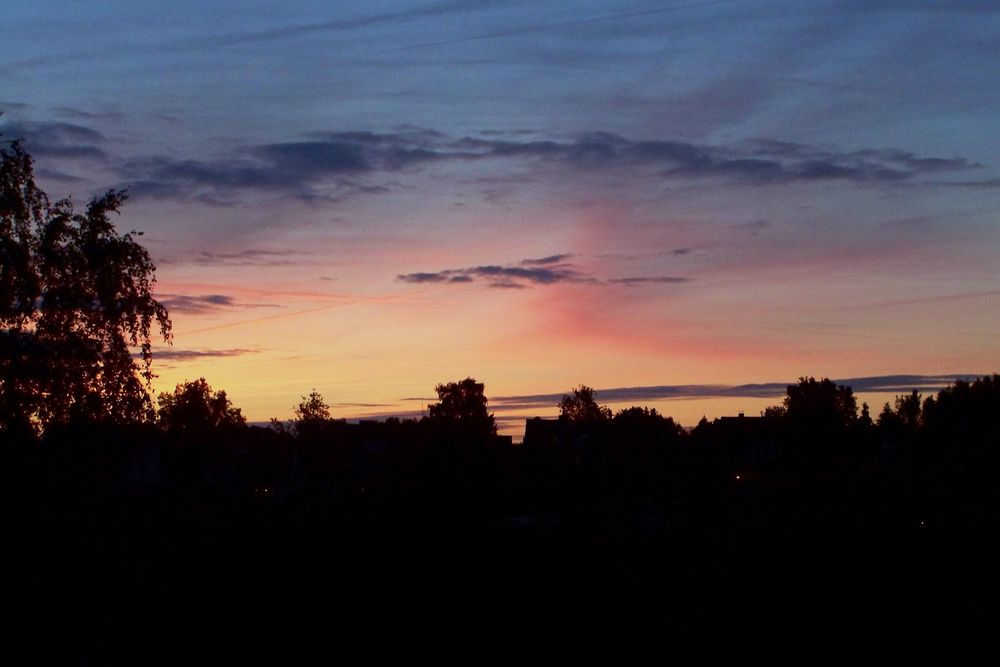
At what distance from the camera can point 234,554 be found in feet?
54.2

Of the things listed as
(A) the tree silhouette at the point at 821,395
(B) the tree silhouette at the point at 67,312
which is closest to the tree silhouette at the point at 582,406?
(A) the tree silhouette at the point at 821,395

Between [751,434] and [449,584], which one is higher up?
[751,434]

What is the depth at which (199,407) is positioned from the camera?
131 meters

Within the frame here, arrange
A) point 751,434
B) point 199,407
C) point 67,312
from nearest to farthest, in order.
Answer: point 67,312, point 751,434, point 199,407

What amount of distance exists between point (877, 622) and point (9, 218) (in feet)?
74.1

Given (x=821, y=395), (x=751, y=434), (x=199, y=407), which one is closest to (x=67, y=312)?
(x=751, y=434)

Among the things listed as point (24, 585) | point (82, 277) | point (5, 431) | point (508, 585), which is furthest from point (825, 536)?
point (82, 277)

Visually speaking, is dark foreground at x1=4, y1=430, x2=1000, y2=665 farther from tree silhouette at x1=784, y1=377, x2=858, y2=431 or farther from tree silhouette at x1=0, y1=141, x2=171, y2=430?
tree silhouette at x1=784, y1=377, x2=858, y2=431

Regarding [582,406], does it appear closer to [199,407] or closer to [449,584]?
[199,407]

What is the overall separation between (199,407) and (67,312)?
106 m

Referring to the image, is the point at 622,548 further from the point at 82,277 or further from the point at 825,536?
the point at 82,277

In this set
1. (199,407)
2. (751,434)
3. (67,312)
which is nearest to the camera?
(67,312)

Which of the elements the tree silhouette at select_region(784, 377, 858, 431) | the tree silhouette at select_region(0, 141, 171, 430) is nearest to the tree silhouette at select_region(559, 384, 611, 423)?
the tree silhouette at select_region(784, 377, 858, 431)

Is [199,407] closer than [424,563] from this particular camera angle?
No
